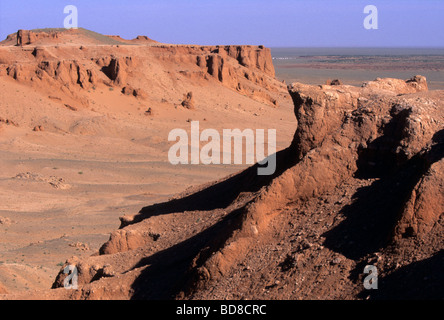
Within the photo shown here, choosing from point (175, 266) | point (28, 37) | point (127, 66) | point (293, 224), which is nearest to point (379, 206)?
point (293, 224)

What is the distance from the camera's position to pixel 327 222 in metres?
7.00

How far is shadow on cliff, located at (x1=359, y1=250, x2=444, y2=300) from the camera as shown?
5398mm

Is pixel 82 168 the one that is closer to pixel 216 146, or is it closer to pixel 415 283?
pixel 216 146

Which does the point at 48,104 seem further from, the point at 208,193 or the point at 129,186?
the point at 208,193

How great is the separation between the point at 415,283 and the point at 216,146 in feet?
82.7

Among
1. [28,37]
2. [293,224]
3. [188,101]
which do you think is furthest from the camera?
[28,37]

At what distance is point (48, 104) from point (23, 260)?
65.4ft

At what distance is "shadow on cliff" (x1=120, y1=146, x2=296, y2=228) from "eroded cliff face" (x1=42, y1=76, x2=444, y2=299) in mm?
204

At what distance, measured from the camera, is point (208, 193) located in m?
11.0

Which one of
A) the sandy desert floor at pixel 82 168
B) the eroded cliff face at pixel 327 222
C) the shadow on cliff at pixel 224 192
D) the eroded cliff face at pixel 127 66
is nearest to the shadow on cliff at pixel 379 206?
the eroded cliff face at pixel 327 222

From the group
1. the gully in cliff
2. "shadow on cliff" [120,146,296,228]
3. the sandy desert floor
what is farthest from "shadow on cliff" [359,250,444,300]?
the gully in cliff

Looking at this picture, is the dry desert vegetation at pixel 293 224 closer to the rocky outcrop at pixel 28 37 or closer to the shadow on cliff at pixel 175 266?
the shadow on cliff at pixel 175 266

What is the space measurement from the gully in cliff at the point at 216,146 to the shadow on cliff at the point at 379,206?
19674mm

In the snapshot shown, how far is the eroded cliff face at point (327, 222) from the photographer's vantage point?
613 cm
